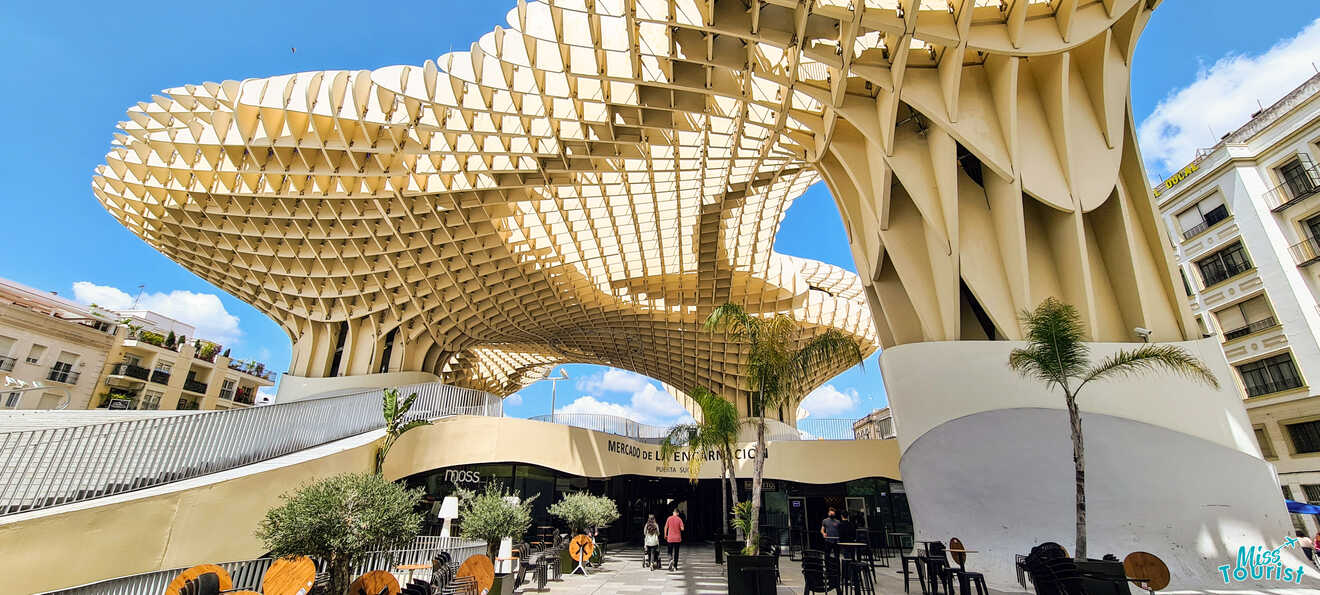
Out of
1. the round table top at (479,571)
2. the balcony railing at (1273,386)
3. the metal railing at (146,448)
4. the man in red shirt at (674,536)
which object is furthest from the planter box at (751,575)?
the balcony railing at (1273,386)

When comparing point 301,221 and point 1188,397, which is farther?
point 301,221

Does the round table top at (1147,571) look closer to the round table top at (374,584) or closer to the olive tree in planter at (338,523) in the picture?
the round table top at (374,584)

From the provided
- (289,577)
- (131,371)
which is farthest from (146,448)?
(131,371)

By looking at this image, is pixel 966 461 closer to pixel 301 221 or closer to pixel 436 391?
pixel 436 391

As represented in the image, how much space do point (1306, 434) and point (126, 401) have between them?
199 feet

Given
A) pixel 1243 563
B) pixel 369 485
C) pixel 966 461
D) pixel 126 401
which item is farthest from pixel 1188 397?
pixel 126 401

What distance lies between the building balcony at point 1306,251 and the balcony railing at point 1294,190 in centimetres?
153

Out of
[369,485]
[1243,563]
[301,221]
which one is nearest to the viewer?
[369,485]

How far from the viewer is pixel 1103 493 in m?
10.4

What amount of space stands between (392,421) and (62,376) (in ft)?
108

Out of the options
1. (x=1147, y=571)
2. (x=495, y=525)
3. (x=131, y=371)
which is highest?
(x=131, y=371)

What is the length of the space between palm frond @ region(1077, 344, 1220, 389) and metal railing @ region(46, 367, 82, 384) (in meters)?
48.9

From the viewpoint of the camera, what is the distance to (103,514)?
876cm

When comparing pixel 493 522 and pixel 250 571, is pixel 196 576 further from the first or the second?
pixel 493 522
